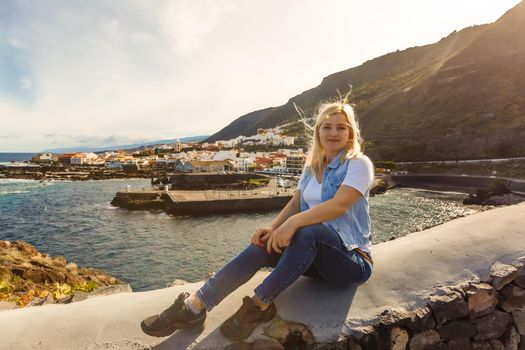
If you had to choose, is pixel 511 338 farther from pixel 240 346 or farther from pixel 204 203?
pixel 204 203

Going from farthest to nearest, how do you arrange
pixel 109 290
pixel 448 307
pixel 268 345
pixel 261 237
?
pixel 109 290
pixel 448 307
pixel 261 237
pixel 268 345

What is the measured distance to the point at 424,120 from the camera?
2918 inches

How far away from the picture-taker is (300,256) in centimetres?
229

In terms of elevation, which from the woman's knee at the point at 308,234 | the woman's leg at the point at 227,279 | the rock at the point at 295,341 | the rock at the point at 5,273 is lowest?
the rock at the point at 5,273

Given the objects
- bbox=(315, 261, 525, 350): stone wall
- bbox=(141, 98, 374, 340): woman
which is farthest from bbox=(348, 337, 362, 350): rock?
bbox=(141, 98, 374, 340): woman

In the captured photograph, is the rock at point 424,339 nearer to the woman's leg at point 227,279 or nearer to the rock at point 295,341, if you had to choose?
the rock at point 295,341

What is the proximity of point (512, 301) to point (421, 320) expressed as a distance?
917 millimetres

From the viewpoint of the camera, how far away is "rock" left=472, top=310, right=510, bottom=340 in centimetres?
271

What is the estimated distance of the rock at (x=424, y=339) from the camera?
8.30ft

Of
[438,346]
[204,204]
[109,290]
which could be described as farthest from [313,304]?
[204,204]

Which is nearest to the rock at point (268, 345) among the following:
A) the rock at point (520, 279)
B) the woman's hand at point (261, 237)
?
the woman's hand at point (261, 237)

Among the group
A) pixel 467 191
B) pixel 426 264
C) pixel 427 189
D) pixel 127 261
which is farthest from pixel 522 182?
pixel 426 264

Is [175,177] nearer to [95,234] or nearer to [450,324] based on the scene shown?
[95,234]

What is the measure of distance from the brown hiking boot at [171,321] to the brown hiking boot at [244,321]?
0.69 feet
